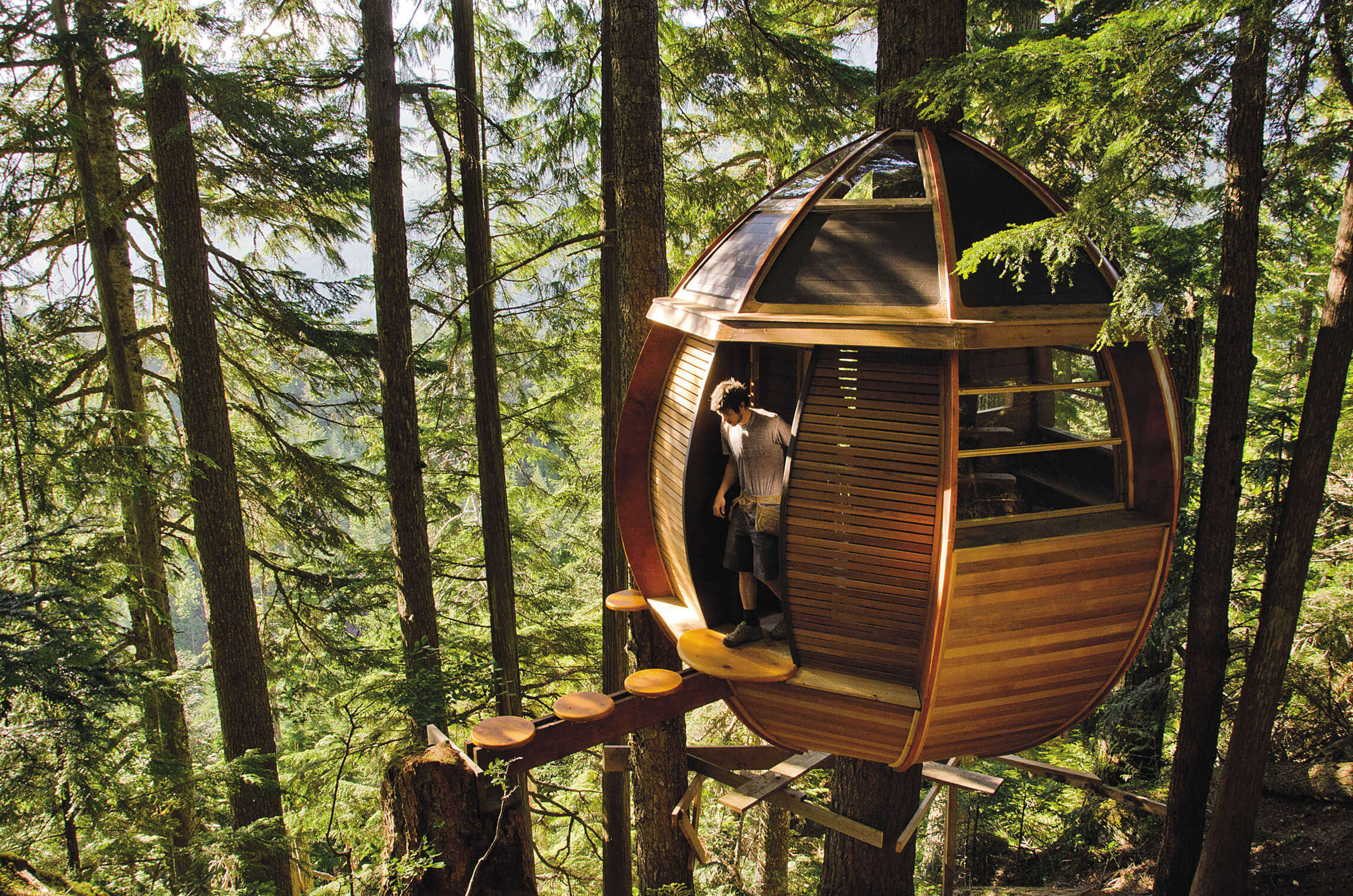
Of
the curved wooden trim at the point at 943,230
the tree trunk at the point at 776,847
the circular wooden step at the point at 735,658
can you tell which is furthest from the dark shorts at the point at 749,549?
the tree trunk at the point at 776,847

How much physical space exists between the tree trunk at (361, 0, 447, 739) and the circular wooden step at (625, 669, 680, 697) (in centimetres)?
363

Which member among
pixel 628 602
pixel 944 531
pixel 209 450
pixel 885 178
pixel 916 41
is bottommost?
pixel 628 602

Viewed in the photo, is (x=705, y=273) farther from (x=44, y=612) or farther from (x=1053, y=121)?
(x=44, y=612)

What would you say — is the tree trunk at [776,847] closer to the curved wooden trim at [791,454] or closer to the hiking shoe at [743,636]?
the hiking shoe at [743,636]

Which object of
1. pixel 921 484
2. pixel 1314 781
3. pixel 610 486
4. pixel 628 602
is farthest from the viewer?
pixel 610 486

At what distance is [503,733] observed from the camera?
517 centimetres

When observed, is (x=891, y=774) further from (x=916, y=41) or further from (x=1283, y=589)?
(x=916, y=41)

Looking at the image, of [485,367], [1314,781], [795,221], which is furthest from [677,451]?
[1314,781]

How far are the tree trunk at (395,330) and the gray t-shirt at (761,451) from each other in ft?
15.7

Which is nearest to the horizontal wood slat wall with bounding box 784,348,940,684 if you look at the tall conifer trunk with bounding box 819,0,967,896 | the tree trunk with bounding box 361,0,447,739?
the tall conifer trunk with bounding box 819,0,967,896

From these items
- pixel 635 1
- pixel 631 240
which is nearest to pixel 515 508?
pixel 631 240

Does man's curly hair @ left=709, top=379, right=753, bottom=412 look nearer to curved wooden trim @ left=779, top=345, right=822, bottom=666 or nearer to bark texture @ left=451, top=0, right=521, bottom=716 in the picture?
curved wooden trim @ left=779, top=345, right=822, bottom=666

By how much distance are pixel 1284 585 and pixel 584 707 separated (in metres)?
4.62

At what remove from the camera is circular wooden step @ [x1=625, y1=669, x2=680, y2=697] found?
559cm
